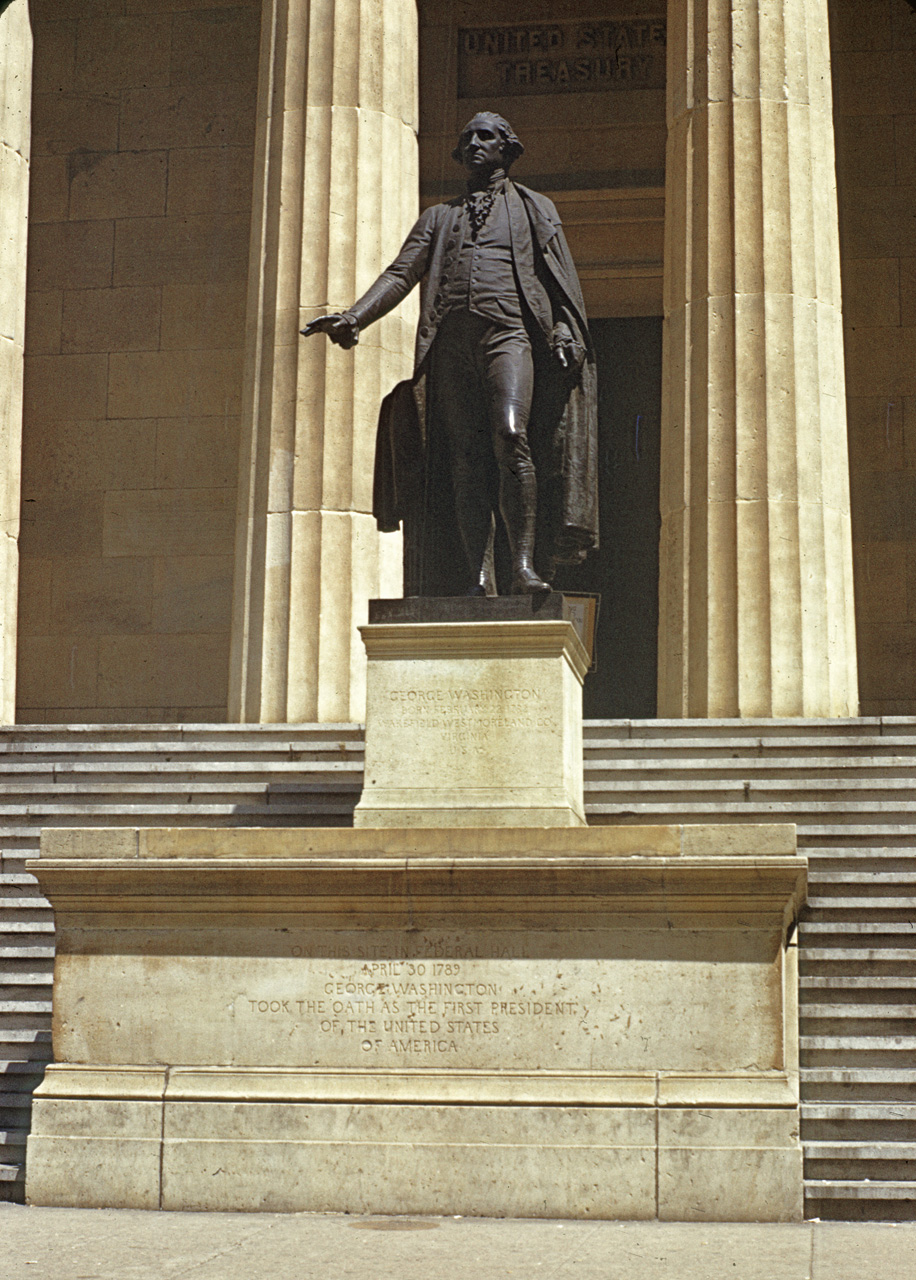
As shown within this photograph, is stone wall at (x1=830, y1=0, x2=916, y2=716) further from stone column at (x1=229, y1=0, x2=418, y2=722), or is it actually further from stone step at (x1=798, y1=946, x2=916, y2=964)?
stone step at (x1=798, y1=946, x2=916, y2=964)

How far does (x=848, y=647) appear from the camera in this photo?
47.6 feet

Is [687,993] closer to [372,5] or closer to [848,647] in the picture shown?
[848,647]

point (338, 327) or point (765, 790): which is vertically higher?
point (338, 327)

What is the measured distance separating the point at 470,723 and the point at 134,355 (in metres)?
13.4

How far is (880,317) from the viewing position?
20469 mm

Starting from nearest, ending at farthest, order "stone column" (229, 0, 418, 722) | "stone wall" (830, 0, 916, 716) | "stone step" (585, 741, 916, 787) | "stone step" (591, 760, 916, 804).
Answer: "stone step" (591, 760, 916, 804), "stone step" (585, 741, 916, 787), "stone column" (229, 0, 418, 722), "stone wall" (830, 0, 916, 716)

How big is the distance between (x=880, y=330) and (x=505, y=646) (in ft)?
41.3

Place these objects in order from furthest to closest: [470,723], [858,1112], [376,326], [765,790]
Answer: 1. [376,326]
2. [765,790]
3. [470,723]
4. [858,1112]

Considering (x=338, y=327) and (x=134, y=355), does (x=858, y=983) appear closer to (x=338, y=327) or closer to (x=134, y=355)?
(x=338, y=327)

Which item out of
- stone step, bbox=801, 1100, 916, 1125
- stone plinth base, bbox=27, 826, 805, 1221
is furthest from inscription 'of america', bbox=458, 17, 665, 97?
stone step, bbox=801, 1100, 916, 1125

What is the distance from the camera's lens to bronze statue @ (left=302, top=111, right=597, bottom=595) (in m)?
9.90

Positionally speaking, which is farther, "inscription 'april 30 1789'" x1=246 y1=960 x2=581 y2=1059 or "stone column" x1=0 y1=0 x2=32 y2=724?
"stone column" x1=0 y1=0 x2=32 y2=724

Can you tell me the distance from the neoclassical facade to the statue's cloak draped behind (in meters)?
4.78

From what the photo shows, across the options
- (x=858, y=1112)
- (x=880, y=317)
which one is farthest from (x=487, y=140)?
(x=880, y=317)
